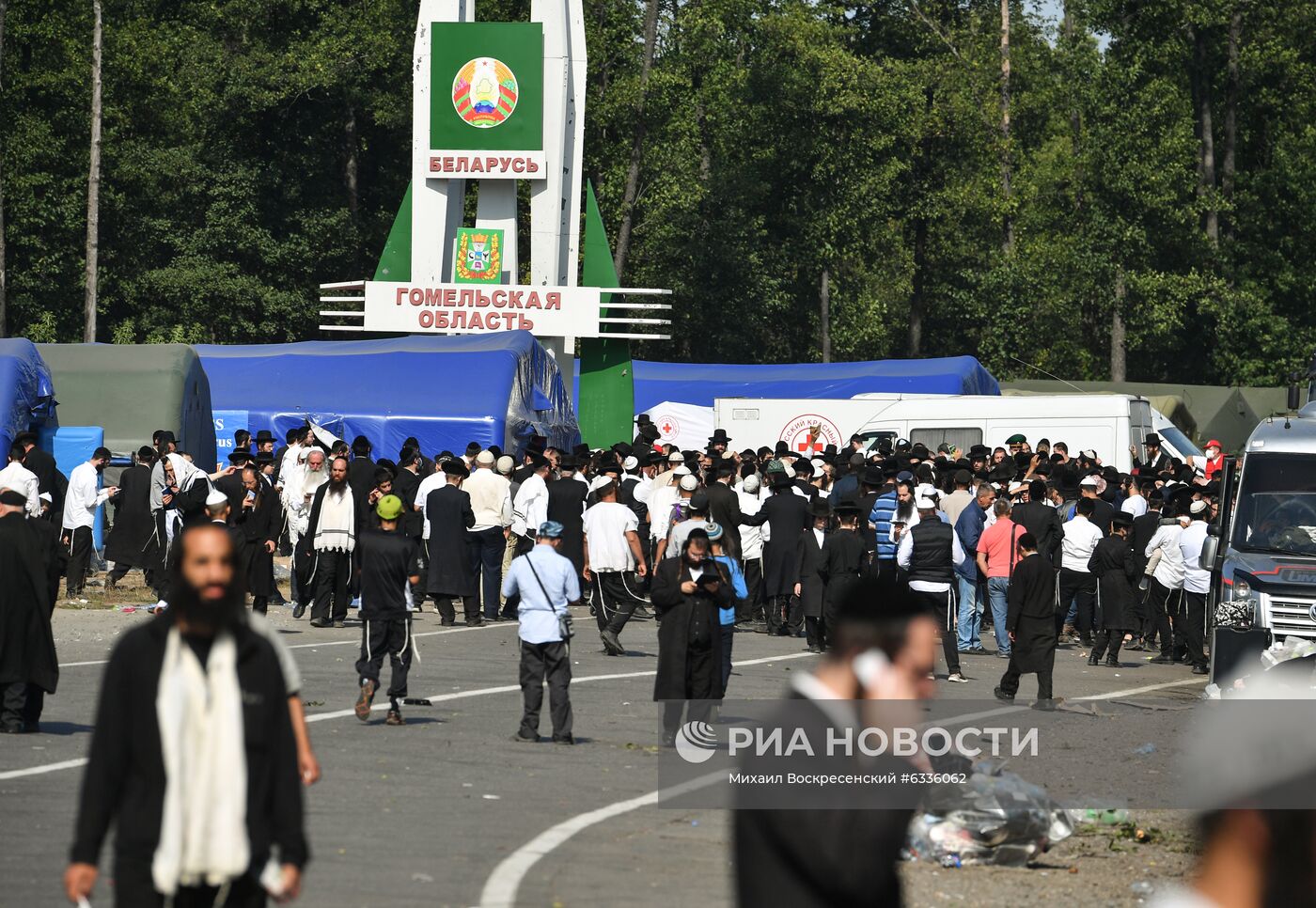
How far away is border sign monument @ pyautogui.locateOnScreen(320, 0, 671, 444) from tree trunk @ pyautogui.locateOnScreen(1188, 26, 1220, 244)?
24606 mm

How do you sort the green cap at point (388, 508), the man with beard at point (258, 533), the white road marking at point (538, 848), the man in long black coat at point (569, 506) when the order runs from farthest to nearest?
the man in long black coat at point (569, 506) < the man with beard at point (258, 533) < the green cap at point (388, 508) < the white road marking at point (538, 848)

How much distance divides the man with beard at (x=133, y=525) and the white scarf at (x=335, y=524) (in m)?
3.26

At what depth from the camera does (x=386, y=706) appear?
1487 centimetres

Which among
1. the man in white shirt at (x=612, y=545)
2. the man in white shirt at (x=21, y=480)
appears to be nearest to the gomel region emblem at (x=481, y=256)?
the man in white shirt at (x=21, y=480)

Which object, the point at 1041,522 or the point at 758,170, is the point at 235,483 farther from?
the point at 758,170

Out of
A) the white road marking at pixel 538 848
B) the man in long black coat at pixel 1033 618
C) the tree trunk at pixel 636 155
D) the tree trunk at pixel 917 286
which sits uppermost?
the tree trunk at pixel 636 155

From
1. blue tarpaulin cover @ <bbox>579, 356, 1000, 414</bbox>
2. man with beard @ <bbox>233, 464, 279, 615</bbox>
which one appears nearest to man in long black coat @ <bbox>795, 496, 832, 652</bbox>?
man with beard @ <bbox>233, 464, 279, 615</bbox>

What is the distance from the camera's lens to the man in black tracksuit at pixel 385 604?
13.5 m

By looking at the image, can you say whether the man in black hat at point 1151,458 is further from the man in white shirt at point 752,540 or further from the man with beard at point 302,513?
the man with beard at point 302,513

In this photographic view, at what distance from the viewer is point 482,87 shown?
127ft

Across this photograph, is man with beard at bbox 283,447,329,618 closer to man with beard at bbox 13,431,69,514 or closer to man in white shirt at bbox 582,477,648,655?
man with beard at bbox 13,431,69,514

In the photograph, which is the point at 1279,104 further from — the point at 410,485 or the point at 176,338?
the point at 410,485

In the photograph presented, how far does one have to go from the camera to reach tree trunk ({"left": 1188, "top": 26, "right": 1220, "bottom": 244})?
56.5 meters

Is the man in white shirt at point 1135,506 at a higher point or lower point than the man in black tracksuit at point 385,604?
higher
